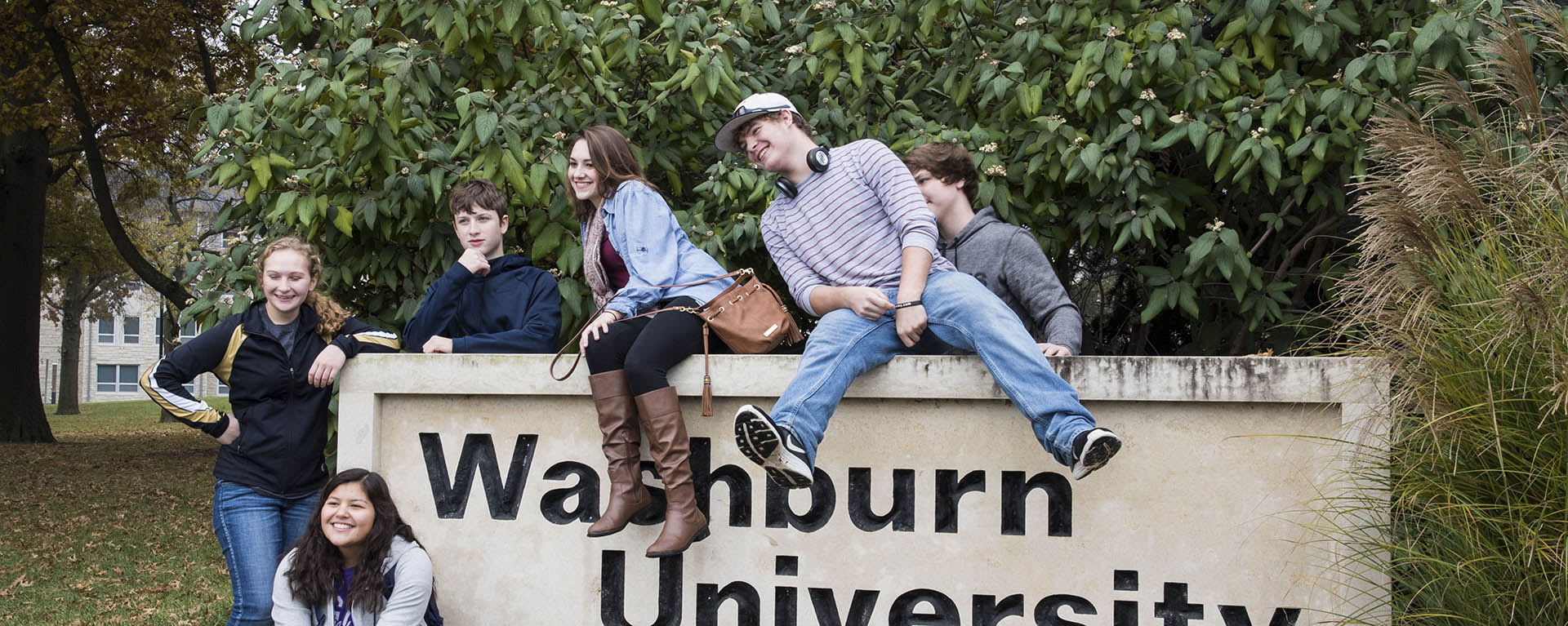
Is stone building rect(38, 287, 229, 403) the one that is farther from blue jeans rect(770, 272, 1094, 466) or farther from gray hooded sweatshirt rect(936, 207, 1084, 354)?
blue jeans rect(770, 272, 1094, 466)

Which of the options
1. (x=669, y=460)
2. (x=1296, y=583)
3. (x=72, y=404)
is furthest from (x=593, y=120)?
(x=72, y=404)

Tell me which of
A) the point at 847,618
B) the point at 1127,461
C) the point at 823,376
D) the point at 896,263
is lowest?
the point at 847,618

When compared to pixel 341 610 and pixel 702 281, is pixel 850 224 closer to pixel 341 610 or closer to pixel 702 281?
pixel 702 281

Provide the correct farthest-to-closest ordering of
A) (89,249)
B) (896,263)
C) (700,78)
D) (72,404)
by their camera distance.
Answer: (72,404) → (89,249) → (700,78) → (896,263)

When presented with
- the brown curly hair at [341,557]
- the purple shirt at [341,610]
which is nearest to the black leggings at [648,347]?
the brown curly hair at [341,557]

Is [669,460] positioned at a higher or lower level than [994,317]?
lower

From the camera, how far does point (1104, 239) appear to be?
4910 mm

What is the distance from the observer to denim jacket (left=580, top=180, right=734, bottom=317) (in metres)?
3.71

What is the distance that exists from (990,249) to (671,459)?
3.98 ft

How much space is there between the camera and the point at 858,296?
3492 millimetres

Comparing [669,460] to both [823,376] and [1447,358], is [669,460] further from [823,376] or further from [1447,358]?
[1447,358]

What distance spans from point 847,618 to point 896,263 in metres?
1.08

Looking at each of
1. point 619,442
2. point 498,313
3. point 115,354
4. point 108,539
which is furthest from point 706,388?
point 115,354

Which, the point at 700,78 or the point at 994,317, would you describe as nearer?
the point at 994,317
